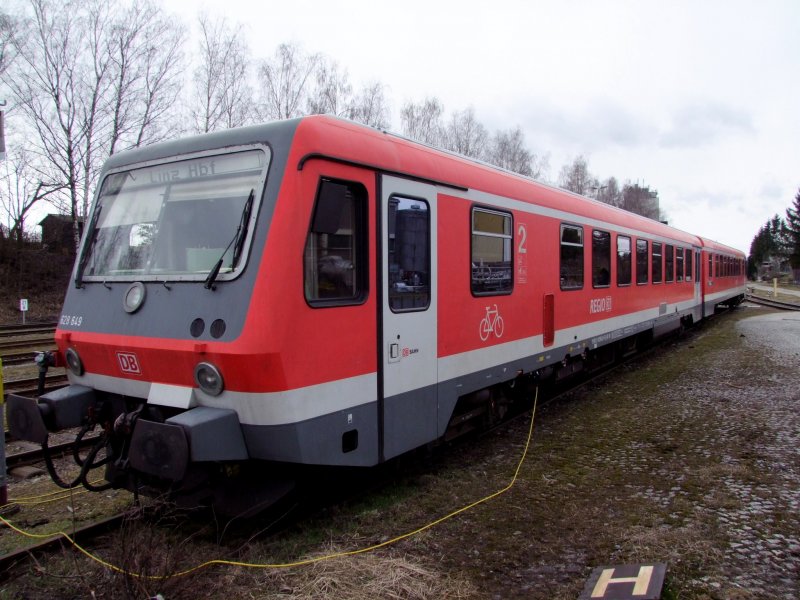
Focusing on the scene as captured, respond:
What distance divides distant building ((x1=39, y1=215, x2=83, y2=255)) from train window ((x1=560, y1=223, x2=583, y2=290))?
29.5 meters

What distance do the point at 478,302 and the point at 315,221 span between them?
245 centimetres

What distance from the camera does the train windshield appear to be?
410cm

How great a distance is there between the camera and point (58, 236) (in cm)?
3122

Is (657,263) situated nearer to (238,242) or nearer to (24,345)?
(238,242)

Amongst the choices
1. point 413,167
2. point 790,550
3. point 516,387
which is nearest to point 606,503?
point 790,550

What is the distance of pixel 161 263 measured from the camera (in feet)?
14.6

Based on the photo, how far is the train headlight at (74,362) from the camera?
187 inches

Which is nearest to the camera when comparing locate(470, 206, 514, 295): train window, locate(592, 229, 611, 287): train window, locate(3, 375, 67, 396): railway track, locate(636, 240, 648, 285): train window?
locate(470, 206, 514, 295): train window

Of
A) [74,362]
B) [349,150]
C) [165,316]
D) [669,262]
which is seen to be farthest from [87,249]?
[669,262]

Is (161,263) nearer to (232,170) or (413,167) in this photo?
(232,170)

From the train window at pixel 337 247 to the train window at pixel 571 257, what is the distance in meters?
4.36

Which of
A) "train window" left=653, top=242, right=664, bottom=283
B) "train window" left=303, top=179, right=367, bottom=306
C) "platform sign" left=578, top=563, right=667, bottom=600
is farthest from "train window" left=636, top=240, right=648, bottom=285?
"platform sign" left=578, top=563, right=667, bottom=600

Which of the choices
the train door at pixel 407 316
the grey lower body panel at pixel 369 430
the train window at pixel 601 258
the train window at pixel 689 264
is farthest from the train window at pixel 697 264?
the train door at pixel 407 316

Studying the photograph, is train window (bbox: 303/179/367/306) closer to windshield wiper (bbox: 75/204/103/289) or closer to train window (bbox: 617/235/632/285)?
windshield wiper (bbox: 75/204/103/289)
